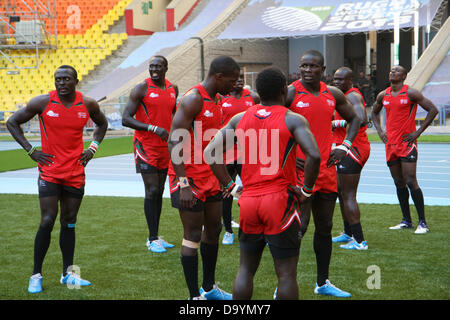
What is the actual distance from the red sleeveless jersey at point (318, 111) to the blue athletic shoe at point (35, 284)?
283 centimetres

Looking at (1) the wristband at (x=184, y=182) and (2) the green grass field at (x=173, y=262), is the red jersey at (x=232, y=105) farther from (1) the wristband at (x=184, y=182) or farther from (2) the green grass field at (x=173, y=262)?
(1) the wristband at (x=184, y=182)

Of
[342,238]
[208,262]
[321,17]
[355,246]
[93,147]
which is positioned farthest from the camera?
[321,17]

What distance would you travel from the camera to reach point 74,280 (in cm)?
557

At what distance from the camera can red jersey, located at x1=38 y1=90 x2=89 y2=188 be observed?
538 cm

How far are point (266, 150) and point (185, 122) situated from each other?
1108 mm

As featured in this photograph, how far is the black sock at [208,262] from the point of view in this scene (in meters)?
5.12

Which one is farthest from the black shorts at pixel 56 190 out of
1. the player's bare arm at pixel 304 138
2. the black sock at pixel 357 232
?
the black sock at pixel 357 232

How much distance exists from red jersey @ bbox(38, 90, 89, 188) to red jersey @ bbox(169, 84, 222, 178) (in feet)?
4.16

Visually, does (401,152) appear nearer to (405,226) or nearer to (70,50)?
(405,226)

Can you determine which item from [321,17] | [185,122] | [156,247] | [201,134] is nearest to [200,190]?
[201,134]

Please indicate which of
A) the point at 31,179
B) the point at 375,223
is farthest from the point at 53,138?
the point at 31,179

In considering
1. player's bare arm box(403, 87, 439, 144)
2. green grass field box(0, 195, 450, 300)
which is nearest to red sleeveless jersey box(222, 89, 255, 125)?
green grass field box(0, 195, 450, 300)

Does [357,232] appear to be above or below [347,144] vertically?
below

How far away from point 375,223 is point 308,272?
8.64ft
